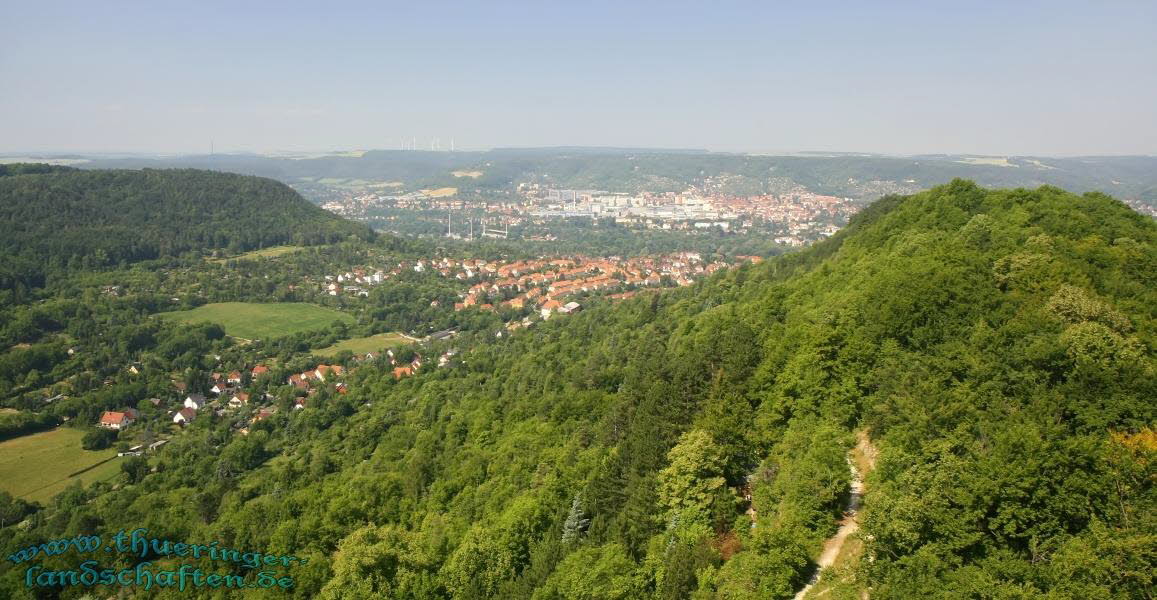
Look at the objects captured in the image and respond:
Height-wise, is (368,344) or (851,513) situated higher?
(851,513)

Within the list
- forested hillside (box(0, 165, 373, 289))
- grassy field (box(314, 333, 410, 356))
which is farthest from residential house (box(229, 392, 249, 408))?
forested hillside (box(0, 165, 373, 289))

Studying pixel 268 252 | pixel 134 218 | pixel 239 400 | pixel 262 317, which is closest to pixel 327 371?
pixel 239 400

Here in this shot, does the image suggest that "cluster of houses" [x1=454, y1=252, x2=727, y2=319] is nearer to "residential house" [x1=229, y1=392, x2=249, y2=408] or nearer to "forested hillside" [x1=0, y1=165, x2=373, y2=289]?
"residential house" [x1=229, y1=392, x2=249, y2=408]

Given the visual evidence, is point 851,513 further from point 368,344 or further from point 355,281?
point 355,281

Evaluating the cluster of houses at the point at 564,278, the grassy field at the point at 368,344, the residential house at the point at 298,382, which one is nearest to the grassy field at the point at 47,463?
the residential house at the point at 298,382

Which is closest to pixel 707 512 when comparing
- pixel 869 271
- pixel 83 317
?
pixel 869 271
